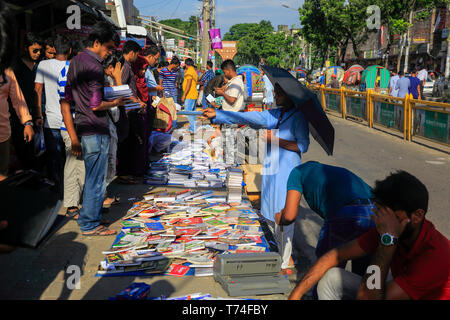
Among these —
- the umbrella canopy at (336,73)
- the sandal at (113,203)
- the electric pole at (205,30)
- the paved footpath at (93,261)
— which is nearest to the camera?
the paved footpath at (93,261)

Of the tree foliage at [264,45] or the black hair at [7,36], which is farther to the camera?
the tree foliage at [264,45]

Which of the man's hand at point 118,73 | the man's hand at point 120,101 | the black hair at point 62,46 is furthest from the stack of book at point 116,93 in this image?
the man's hand at point 118,73

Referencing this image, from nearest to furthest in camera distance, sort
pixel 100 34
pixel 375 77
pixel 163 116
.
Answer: pixel 100 34 → pixel 163 116 → pixel 375 77

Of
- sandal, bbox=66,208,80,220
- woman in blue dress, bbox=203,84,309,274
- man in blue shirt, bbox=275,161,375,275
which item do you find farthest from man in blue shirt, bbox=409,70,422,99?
man in blue shirt, bbox=275,161,375,275

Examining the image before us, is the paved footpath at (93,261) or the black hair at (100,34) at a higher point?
the black hair at (100,34)

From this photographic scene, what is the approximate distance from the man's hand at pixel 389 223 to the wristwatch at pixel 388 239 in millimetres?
22

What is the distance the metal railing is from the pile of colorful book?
266 inches

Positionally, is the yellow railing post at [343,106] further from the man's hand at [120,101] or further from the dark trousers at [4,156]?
the dark trousers at [4,156]

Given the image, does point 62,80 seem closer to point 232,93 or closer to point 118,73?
point 118,73

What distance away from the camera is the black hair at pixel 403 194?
2.15 m

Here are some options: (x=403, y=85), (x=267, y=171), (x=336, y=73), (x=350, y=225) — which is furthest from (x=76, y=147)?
(x=336, y=73)

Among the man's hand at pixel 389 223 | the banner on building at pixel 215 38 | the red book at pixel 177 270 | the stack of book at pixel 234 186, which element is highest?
the banner on building at pixel 215 38

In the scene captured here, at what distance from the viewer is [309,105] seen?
11.7ft

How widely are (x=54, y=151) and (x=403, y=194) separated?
172 inches
